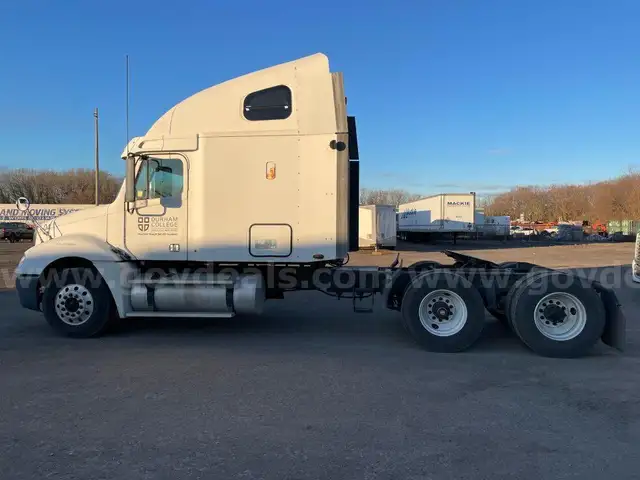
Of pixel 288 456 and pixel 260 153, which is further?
pixel 260 153

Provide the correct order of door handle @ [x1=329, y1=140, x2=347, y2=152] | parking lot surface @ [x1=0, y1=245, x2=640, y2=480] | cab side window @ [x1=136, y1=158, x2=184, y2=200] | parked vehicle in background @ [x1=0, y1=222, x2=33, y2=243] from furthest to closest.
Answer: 1. parked vehicle in background @ [x1=0, y1=222, x2=33, y2=243]
2. cab side window @ [x1=136, y1=158, x2=184, y2=200]
3. door handle @ [x1=329, y1=140, x2=347, y2=152]
4. parking lot surface @ [x1=0, y1=245, x2=640, y2=480]

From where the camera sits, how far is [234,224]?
23.8 ft

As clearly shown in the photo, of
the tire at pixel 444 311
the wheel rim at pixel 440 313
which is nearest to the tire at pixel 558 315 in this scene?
the tire at pixel 444 311

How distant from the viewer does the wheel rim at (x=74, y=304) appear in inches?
286

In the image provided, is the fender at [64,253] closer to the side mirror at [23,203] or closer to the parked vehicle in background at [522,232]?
the side mirror at [23,203]

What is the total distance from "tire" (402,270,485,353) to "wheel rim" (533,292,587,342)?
761mm

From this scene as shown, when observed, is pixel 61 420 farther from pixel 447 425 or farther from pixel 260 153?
pixel 260 153

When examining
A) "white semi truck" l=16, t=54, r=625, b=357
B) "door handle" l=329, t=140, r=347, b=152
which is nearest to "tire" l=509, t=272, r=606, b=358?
"white semi truck" l=16, t=54, r=625, b=357

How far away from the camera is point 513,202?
→ 13912 centimetres

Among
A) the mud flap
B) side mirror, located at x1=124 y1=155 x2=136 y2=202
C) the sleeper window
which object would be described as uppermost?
the sleeper window

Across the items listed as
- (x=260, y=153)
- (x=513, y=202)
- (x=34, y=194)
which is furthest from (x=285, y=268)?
(x=513, y=202)

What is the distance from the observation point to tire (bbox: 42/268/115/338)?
728 cm

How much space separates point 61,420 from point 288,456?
2.12m

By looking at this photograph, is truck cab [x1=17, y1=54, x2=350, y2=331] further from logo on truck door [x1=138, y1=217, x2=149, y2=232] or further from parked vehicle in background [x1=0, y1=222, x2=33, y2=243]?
parked vehicle in background [x1=0, y1=222, x2=33, y2=243]
